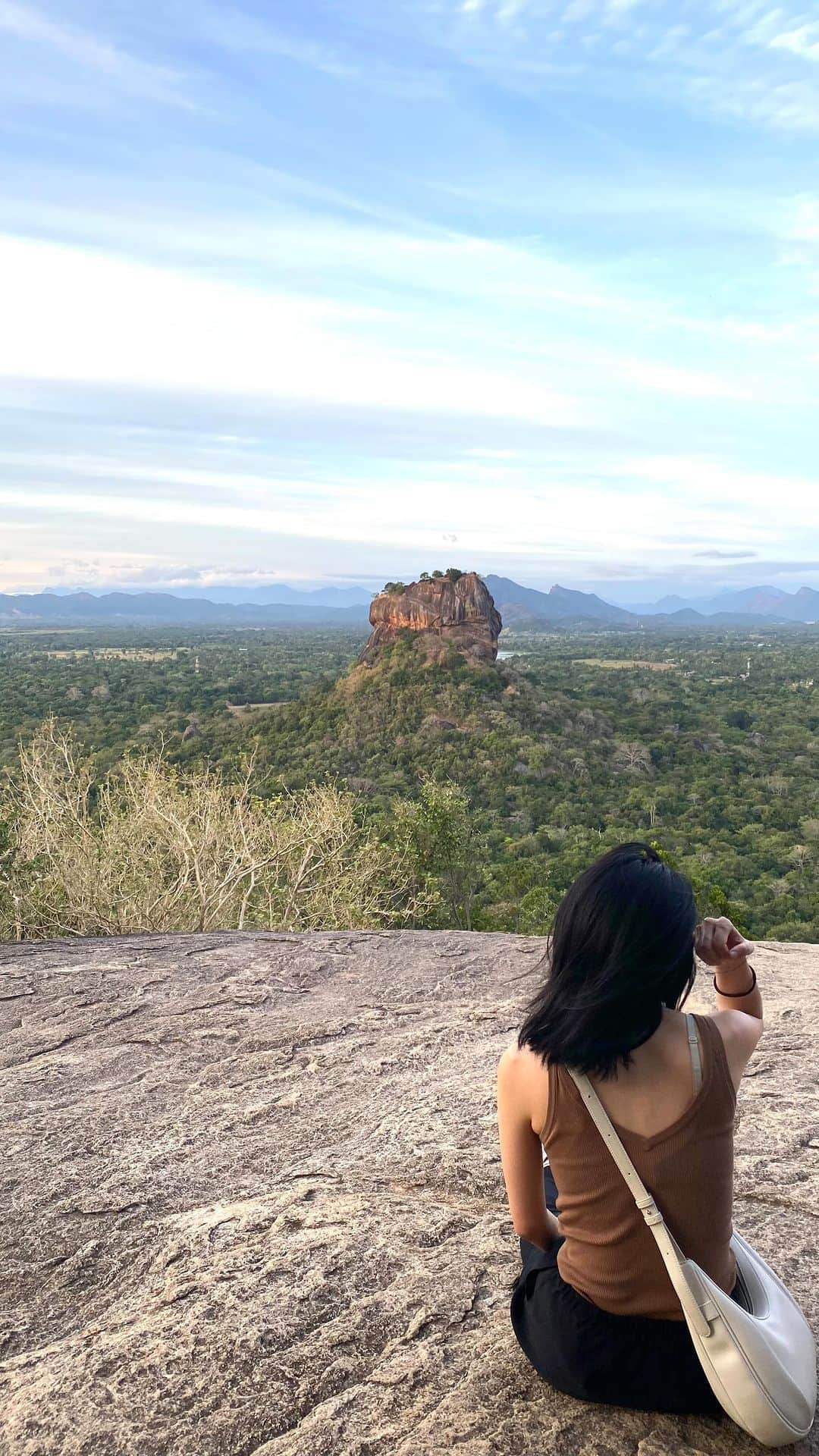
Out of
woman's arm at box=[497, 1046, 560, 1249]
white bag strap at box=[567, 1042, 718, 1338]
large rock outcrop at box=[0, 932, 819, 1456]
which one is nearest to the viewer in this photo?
white bag strap at box=[567, 1042, 718, 1338]

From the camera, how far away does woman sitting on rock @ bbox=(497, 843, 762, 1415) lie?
2.35m

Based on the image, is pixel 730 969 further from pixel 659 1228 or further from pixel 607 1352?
pixel 607 1352

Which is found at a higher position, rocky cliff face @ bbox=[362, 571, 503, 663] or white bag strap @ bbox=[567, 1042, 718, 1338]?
rocky cliff face @ bbox=[362, 571, 503, 663]

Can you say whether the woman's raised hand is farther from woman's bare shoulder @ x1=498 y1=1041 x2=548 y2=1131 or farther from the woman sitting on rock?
woman's bare shoulder @ x1=498 y1=1041 x2=548 y2=1131

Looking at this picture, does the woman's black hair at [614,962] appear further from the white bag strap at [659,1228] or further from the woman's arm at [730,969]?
the woman's arm at [730,969]

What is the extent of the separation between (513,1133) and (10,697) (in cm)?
6073

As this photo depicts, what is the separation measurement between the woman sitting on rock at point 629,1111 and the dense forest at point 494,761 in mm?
12455

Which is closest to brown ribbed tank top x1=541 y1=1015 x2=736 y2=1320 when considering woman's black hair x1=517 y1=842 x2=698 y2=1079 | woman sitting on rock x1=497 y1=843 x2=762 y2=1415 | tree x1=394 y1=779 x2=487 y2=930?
woman sitting on rock x1=497 y1=843 x2=762 y2=1415

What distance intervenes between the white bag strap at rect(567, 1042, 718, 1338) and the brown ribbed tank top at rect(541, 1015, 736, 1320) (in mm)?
32

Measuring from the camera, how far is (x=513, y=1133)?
255 centimetres

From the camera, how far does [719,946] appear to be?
2.75 m

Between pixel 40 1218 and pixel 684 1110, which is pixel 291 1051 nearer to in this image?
pixel 40 1218

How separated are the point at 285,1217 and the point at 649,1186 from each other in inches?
91.2

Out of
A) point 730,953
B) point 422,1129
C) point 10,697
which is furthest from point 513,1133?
point 10,697
